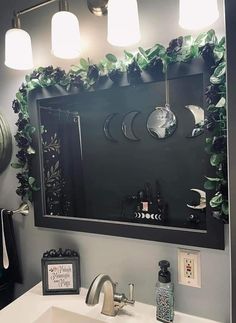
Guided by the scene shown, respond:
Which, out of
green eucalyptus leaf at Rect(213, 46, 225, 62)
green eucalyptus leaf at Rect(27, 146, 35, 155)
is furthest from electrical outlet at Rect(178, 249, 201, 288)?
green eucalyptus leaf at Rect(27, 146, 35, 155)

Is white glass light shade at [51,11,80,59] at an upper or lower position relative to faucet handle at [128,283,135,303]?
upper

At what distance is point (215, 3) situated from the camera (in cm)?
86

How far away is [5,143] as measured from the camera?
1.35 meters

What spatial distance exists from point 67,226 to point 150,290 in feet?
1.50

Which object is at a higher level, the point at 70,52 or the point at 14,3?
the point at 14,3

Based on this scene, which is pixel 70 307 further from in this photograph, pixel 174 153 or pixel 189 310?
pixel 174 153

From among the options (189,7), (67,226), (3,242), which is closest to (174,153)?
(189,7)

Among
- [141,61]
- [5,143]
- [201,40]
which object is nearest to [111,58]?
[141,61]

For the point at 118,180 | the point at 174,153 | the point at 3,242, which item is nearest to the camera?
the point at 174,153

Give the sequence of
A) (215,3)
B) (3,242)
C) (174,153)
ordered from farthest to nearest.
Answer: (3,242) → (174,153) → (215,3)

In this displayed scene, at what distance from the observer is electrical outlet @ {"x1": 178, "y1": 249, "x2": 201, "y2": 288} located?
1.01 metres

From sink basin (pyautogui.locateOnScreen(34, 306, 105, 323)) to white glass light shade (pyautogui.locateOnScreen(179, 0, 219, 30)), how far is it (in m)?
1.15

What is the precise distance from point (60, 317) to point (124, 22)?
1.20 m

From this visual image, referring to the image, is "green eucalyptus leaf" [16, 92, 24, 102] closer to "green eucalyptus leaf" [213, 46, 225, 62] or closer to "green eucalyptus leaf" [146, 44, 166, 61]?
"green eucalyptus leaf" [146, 44, 166, 61]
